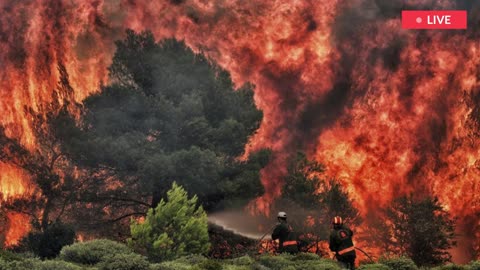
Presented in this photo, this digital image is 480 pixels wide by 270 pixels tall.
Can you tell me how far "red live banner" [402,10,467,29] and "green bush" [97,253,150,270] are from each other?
33.4 m

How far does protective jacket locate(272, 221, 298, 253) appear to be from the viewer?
24750 millimetres

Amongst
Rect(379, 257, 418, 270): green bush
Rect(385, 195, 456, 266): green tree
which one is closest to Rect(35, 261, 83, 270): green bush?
Rect(379, 257, 418, 270): green bush

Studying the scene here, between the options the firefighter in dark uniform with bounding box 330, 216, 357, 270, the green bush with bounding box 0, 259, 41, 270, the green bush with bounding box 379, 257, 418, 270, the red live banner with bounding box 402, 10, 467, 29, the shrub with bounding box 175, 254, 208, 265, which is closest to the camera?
the green bush with bounding box 0, 259, 41, 270

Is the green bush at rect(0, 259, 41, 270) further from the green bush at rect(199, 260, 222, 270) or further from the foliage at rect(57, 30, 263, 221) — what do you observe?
the foliage at rect(57, 30, 263, 221)

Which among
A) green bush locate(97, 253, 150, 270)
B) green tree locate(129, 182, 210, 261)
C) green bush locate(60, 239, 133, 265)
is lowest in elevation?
green bush locate(97, 253, 150, 270)

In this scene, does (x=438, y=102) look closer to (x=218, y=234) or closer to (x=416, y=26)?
(x=416, y=26)

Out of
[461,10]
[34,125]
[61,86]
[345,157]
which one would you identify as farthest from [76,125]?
[461,10]

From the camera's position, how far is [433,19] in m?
48.1

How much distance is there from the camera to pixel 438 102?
46.5 metres

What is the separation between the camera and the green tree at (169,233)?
2305 centimetres

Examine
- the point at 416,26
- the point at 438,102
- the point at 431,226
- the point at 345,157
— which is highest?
the point at 416,26

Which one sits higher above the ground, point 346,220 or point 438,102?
point 438,102

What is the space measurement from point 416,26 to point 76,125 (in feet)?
78.0

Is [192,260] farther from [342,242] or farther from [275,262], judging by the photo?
[342,242]
